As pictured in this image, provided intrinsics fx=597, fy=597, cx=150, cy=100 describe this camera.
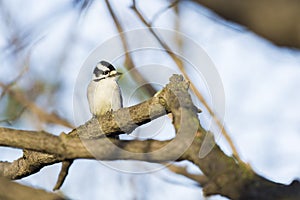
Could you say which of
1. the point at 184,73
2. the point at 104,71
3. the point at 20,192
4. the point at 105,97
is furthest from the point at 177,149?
the point at 104,71

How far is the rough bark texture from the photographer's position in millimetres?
1430

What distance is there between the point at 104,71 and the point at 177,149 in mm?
3098

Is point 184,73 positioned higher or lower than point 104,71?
higher

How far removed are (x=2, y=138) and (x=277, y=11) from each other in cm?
115

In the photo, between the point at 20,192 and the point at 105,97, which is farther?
the point at 105,97

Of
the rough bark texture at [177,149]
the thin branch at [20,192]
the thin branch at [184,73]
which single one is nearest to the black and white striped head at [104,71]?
the thin branch at [184,73]

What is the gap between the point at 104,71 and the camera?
15.5ft

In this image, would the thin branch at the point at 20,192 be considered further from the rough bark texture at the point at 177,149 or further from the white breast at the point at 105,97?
the white breast at the point at 105,97

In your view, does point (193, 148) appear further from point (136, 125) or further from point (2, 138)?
point (136, 125)

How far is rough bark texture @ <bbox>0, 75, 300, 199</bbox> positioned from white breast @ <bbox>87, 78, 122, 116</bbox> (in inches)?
72.1

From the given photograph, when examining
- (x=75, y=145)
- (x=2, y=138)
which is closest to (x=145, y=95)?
(x=2, y=138)

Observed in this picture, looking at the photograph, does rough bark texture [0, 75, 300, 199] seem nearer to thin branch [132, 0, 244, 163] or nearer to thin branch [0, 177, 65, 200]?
thin branch [132, 0, 244, 163]

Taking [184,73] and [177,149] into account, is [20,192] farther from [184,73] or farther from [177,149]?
[184,73]

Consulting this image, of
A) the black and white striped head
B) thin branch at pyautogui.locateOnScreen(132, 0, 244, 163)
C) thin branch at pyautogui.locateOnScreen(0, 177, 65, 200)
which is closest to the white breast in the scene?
the black and white striped head
